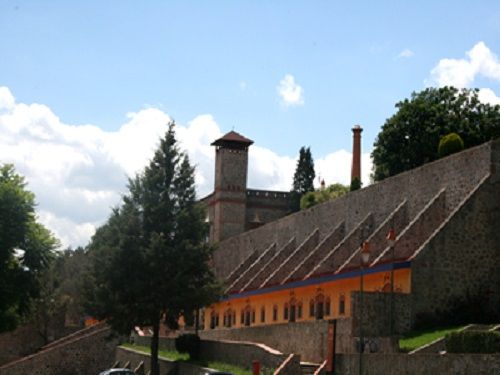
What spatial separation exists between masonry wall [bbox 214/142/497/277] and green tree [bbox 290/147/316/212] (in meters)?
13.7

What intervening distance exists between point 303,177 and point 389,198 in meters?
39.5

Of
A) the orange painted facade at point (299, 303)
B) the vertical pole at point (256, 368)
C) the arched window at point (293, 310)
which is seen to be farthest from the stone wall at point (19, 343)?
the vertical pole at point (256, 368)

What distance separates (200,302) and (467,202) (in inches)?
534

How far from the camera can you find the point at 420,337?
115 feet

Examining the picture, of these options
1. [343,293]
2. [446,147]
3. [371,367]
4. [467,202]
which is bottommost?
[371,367]

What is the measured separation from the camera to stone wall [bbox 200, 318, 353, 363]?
35631 mm

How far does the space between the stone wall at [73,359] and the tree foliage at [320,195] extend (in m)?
21.5

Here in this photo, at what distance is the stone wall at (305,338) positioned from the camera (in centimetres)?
3563

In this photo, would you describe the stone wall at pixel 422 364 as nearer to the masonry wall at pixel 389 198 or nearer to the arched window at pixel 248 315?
the masonry wall at pixel 389 198

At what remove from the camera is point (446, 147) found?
5328 centimetres

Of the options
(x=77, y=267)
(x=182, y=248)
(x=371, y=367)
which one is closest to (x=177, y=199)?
(x=182, y=248)

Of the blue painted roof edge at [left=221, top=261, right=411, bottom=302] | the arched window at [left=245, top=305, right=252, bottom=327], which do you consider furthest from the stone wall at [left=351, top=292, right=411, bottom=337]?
the arched window at [left=245, top=305, right=252, bottom=327]

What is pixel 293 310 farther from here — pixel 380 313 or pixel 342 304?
pixel 380 313

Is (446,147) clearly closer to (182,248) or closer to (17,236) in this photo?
(182,248)
